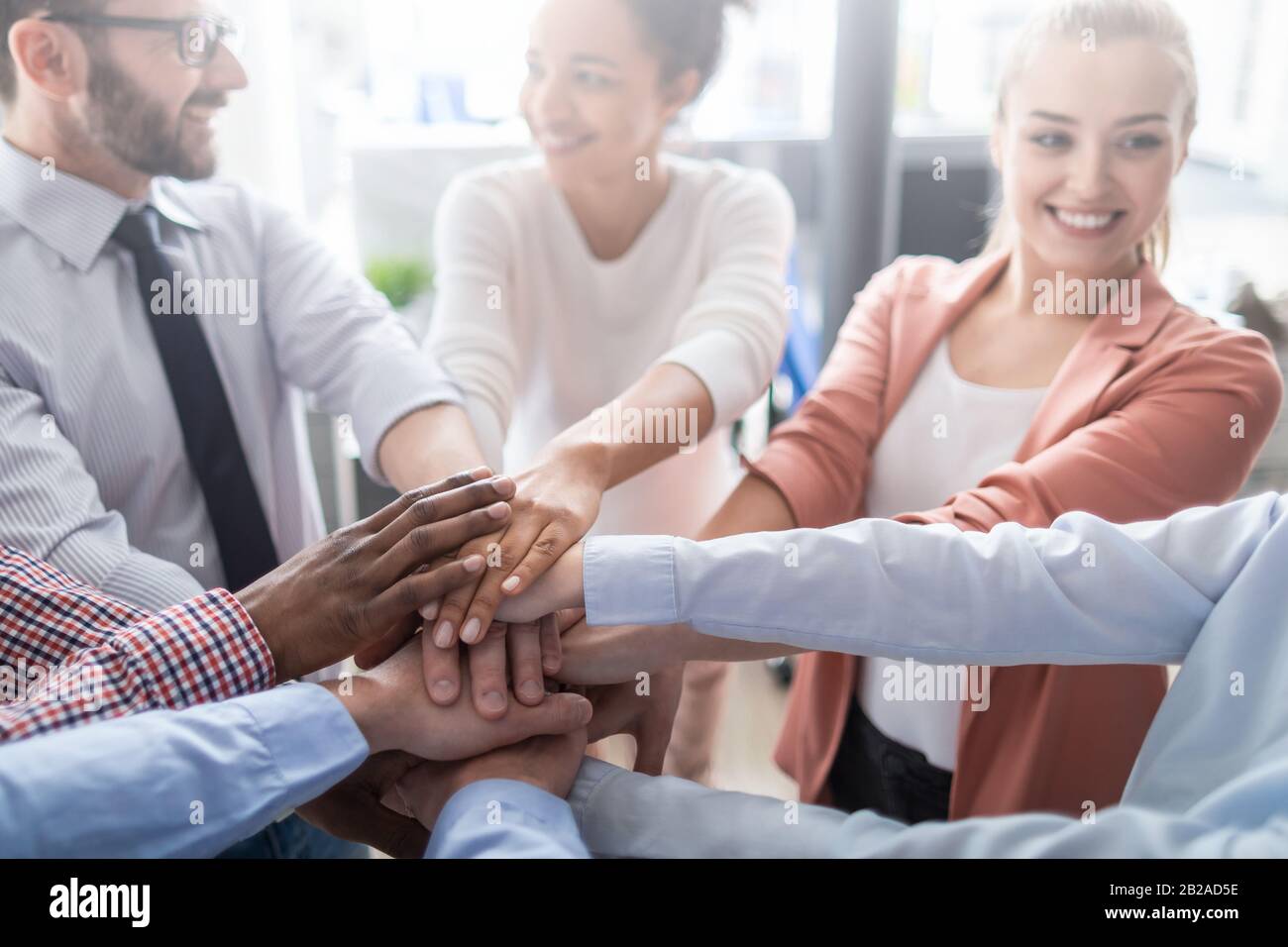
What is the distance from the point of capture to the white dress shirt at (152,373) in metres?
1.08

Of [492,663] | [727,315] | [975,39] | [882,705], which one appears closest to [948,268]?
[727,315]

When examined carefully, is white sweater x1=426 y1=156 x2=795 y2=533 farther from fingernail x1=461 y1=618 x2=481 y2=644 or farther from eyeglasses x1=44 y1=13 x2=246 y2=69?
fingernail x1=461 y1=618 x2=481 y2=644

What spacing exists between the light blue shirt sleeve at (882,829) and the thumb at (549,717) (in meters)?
0.08

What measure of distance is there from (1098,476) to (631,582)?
0.54m

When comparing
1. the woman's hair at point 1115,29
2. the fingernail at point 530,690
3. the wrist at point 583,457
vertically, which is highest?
the woman's hair at point 1115,29

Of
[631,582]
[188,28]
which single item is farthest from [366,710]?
[188,28]

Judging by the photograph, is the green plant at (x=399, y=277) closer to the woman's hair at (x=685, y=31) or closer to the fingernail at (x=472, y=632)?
the woman's hair at (x=685, y=31)

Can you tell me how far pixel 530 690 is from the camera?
40.7 inches

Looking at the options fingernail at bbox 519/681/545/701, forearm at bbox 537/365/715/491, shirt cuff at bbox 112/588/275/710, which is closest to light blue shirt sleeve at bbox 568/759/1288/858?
fingernail at bbox 519/681/545/701

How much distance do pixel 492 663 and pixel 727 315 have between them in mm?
625

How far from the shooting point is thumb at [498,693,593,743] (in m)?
1.00

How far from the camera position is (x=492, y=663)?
103 cm

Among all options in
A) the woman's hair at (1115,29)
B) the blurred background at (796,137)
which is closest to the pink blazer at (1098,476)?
the woman's hair at (1115,29)
